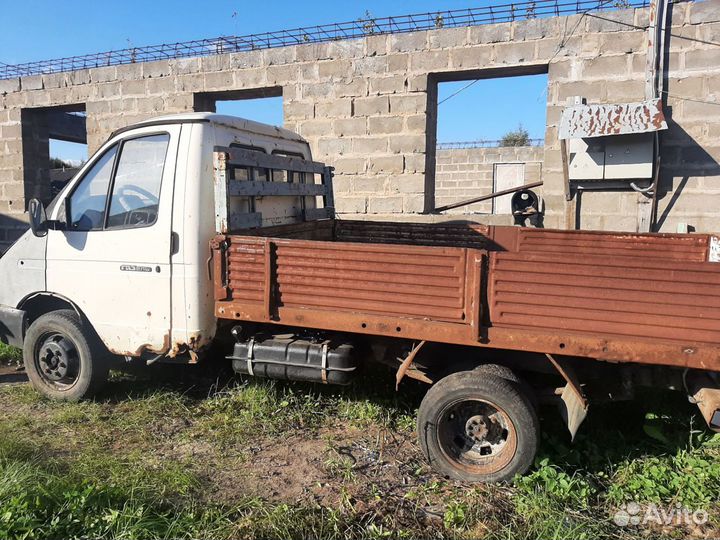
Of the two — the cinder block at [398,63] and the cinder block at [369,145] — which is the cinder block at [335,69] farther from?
the cinder block at [369,145]

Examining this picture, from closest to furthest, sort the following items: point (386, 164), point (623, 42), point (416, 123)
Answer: point (623, 42) → point (416, 123) → point (386, 164)

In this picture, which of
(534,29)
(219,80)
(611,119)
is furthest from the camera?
(219,80)

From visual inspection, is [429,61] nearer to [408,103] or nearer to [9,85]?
[408,103]

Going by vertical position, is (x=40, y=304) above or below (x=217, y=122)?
below

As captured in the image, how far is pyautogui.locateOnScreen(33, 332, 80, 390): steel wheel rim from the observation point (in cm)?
445

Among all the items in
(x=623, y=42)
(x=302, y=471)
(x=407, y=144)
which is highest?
(x=623, y=42)

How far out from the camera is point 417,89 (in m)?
7.08

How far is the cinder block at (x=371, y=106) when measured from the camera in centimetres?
727

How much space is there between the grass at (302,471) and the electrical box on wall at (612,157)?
298cm

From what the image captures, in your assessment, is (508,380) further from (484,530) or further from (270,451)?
(270,451)

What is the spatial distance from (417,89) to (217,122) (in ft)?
12.2

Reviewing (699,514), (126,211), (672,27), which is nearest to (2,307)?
(126,211)

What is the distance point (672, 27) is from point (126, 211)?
6.03 m

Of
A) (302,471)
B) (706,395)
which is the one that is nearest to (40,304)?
(302,471)
